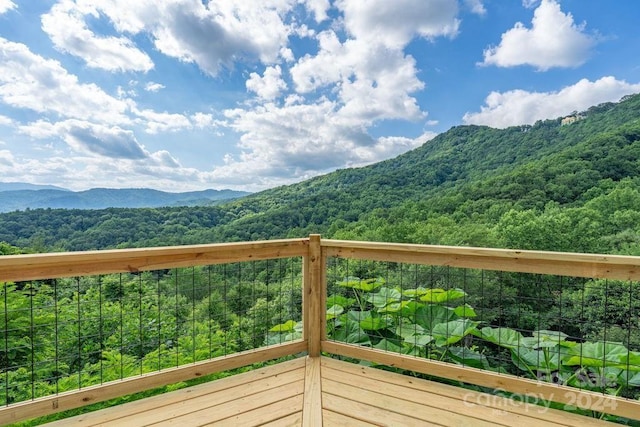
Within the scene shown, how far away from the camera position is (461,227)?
37.7 ft

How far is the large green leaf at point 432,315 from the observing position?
2549 mm

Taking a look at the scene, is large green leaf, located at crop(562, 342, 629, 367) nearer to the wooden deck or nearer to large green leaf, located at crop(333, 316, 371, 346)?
the wooden deck

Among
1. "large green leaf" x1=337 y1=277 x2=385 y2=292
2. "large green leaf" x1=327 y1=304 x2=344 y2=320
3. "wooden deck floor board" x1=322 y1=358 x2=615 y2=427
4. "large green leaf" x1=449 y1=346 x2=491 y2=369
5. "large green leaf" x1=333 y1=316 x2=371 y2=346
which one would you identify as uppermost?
"large green leaf" x1=337 y1=277 x2=385 y2=292

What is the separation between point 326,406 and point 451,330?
1.04 m

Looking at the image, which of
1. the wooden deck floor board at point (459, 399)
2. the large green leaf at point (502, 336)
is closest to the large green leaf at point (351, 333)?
the wooden deck floor board at point (459, 399)

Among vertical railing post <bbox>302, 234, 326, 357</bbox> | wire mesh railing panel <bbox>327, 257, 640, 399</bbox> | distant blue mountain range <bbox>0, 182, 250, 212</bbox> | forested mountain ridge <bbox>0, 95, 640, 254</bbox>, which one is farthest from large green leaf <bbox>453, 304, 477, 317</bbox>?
distant blue mountain range <bbox>0, 182, 250, 212</bbox>

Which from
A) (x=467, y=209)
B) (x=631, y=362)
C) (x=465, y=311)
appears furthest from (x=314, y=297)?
(x=467, y=209)

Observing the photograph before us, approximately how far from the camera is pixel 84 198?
554 inches

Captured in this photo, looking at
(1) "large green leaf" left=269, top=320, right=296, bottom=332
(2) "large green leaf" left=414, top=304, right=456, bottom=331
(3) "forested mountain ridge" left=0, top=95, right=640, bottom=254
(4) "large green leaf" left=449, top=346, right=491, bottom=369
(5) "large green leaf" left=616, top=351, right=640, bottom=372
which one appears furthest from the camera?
(3) "forested mountain ridge" left=0, top=95, right=640, bottom=254

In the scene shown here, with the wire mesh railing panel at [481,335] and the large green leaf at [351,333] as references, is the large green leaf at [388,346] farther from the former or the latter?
the large green leaf at [351,333]

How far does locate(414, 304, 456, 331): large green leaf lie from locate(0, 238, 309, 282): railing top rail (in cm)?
99

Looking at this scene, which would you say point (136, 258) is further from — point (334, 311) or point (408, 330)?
point (408, 330)

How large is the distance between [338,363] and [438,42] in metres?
13.0

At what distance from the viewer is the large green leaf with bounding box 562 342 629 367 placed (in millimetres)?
1973
